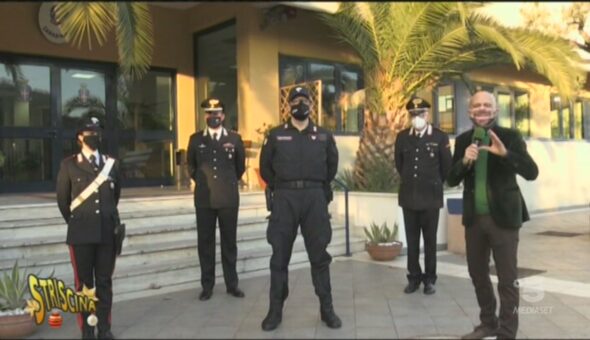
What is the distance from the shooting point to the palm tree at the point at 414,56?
26.5 ft

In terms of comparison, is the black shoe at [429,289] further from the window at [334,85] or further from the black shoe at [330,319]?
the window at [334,85]

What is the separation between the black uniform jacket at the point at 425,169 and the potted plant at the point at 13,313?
13.2 feet

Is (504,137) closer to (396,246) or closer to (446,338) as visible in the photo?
(446,338)


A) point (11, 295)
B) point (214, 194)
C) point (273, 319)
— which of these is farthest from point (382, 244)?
point (11, 295)

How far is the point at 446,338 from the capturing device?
500 cm

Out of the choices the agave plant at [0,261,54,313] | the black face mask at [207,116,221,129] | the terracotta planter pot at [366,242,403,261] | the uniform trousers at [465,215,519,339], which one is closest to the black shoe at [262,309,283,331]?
the uniform trousers at [465,215,519,339]

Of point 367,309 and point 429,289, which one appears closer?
point 367,309

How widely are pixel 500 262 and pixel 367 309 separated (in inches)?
64.0

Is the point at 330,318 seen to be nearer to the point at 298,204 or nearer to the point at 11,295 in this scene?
the point at 298,204

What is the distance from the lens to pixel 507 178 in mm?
4758

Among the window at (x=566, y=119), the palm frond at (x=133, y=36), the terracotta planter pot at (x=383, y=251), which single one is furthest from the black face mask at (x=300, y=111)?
the window at (x=566, y=119)

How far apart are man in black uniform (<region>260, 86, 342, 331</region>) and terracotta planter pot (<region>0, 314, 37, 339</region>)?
2.03 metres

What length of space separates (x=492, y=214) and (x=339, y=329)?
166 centimetres

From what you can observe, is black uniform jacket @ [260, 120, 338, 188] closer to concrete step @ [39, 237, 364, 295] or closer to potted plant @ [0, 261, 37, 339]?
concrete step @ [39, 237, 364, 295]
